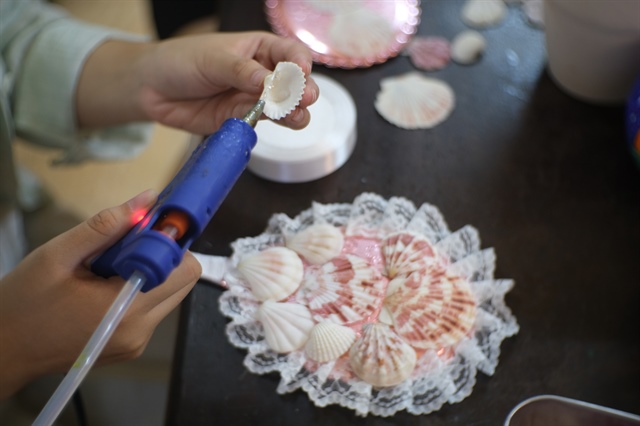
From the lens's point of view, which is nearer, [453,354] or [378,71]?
[453,354]

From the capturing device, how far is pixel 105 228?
419 mm

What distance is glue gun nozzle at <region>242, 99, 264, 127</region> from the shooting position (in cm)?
47

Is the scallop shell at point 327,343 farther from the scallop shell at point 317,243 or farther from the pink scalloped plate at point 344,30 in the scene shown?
the pink scalloped plate at point 344,30

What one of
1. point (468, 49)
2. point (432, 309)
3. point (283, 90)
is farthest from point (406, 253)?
point (468, 49)

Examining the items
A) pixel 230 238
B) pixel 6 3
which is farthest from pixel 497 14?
pixel 6 3

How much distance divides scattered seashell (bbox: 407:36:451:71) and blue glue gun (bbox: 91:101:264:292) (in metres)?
0.33

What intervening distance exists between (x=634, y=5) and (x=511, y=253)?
0.23m

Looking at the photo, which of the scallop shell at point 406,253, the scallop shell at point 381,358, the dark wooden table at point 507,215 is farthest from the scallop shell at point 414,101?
the scallop shell at point 381,358

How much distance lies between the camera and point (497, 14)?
75cm

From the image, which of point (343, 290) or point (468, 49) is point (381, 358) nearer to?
point (343, 290)

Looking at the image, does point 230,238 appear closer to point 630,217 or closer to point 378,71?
point 378,71

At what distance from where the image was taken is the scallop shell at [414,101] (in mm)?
664

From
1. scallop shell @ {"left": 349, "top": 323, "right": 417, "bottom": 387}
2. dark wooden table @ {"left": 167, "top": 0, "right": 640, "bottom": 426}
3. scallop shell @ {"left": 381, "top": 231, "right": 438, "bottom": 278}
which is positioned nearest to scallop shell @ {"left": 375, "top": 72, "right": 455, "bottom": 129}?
dark wooden table @ {"left": 167, "top": 0, "right": 640, "bottom": 426}

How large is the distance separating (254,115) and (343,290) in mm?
162
